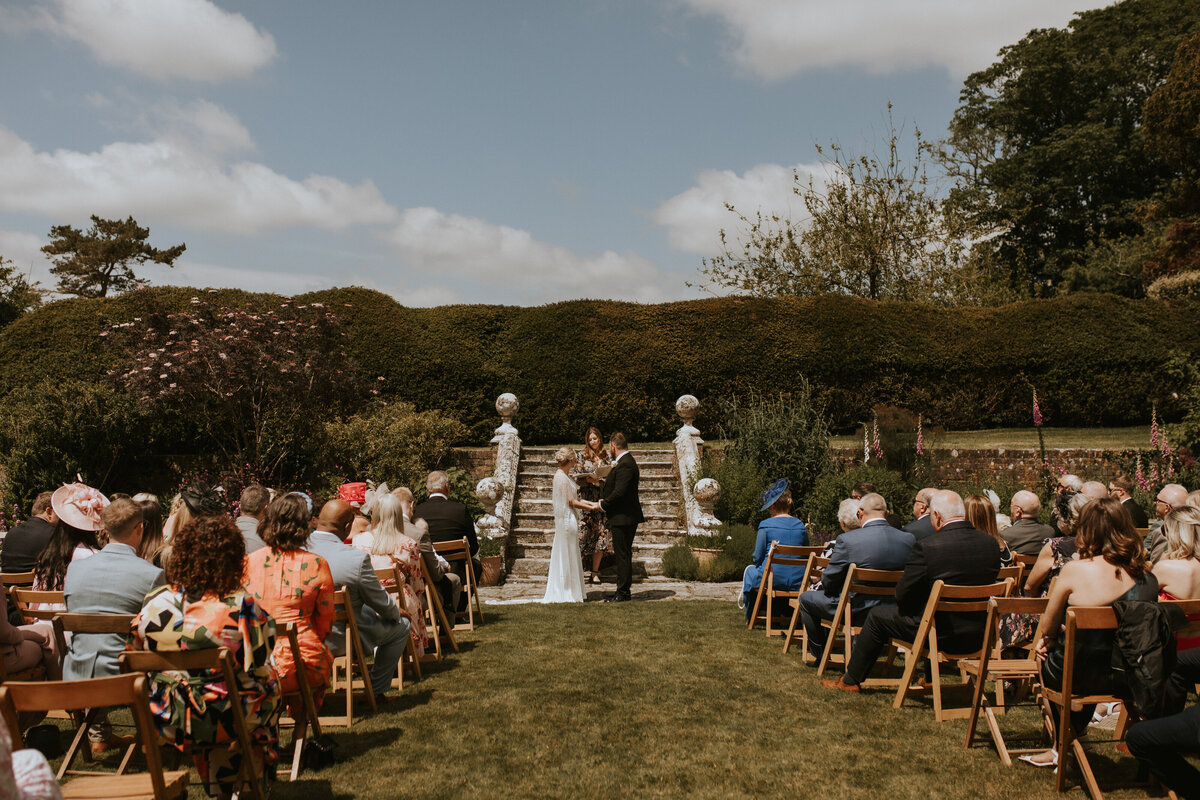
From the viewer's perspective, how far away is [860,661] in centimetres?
605

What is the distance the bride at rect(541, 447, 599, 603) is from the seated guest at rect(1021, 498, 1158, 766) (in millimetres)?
6120

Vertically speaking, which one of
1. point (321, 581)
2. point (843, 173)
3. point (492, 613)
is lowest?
point (492, 613)

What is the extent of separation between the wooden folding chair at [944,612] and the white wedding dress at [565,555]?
16.3 ft

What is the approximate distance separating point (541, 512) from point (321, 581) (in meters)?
8.80

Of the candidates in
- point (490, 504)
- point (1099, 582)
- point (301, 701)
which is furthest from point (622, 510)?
point (1099, 582)

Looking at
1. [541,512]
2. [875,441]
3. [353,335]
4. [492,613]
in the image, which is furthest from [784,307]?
[492,613]

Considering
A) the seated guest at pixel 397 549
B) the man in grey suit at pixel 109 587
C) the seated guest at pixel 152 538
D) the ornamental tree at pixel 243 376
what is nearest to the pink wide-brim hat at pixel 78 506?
the seated guest at pixel 152 538

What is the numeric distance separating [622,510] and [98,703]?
7.23m

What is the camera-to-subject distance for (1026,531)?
735 centimetres

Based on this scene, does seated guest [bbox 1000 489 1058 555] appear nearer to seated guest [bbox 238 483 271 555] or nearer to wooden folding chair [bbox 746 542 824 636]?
wooden folding chair [bbox 746 542 824 636]

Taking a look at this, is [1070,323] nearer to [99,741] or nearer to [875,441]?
[875,441]

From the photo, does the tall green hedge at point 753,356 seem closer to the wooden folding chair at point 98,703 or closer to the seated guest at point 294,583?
the seated guest at point 294,583

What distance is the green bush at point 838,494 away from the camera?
481 inches

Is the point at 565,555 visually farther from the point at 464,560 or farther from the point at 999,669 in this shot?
the point at 999,669
